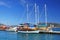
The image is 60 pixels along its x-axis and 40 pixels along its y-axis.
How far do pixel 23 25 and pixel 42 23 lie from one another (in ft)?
4.79

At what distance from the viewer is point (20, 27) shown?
12.8 metres

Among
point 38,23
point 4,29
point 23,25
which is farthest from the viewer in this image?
point 4,29

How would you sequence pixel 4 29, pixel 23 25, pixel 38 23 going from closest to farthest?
1. pixel 38 23
2. pixel 23 25
3. pixel 4 29

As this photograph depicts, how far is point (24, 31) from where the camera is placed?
12.3 m

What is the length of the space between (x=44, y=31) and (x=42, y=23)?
1.97 feet

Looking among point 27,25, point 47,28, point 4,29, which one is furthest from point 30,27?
point 4,29

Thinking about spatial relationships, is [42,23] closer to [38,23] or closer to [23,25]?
[38,23]

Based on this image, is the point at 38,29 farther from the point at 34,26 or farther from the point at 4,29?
the point at 4,29

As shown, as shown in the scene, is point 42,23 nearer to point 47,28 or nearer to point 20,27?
point 47,28

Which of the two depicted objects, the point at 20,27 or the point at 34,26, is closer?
the point at 34,26

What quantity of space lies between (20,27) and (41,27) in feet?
5.12

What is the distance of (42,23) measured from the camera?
467 inches

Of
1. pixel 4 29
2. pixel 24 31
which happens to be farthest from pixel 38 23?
pixel 4 29

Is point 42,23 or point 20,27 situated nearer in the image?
point 42,23
